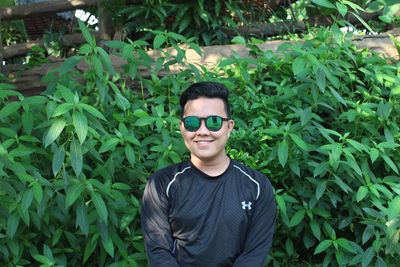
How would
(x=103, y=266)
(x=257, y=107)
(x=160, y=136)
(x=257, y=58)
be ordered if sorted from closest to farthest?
(x=103, y=266), (x=160, y=136), (x=257, y=107), (x=257, y=58)

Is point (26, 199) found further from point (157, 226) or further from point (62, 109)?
point (157, 226)

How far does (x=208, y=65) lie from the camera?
4.84m

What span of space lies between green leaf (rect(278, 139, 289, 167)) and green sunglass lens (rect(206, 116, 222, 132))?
86 cm

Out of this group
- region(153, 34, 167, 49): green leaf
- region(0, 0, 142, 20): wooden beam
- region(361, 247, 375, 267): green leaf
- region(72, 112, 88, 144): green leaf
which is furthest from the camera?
region(0, 0, 142, 20): wooden beam

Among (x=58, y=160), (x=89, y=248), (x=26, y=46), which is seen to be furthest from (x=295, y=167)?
(x=26, y=46)

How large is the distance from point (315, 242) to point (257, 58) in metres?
1.63

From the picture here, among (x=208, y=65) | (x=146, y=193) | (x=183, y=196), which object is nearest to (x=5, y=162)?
(x=146, y=193)

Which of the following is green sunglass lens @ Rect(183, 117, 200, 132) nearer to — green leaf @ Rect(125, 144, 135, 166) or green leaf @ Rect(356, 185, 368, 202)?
green leaf @ Rect(125, 144, 135, 166)

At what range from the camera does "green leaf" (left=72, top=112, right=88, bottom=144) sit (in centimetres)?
277

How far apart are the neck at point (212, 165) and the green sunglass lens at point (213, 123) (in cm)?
16

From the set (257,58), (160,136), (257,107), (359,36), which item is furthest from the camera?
(359,36)

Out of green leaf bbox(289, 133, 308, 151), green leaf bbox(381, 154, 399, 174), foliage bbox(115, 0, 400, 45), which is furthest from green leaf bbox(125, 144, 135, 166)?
foliage bbox(115, 0, 400, 45)

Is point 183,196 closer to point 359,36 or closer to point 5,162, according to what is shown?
point 5,162

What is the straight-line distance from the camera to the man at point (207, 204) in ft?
8.46
